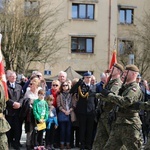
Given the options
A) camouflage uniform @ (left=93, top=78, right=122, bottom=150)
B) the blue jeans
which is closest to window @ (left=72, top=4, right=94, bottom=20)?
the blue jeans

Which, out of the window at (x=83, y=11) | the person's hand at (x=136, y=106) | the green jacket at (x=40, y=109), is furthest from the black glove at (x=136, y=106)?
the window at (x=83, y=11)

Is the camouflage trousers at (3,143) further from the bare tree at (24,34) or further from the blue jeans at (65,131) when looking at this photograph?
the bare tree at (24,34)

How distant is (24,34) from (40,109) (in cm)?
1696

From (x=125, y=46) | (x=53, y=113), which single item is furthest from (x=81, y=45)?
(x=53, y=113)

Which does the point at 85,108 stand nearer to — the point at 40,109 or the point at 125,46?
the point at 40,109

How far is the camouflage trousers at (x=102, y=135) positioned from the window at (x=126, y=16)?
26864 mm

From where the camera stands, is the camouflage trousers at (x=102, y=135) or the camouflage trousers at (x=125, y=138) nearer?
the camouflage trousers at (x=125, y=138)

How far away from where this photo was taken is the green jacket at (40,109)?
10.1 metres

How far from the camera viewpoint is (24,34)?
26609mm

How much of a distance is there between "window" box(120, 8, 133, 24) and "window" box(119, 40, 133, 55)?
197cm

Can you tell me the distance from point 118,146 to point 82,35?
2583 centimetres

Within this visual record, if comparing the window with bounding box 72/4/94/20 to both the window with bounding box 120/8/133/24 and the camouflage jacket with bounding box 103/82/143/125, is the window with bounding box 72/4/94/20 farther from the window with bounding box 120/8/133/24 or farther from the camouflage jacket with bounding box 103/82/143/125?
the camouflage jacket with bounding box 103/82/143/125

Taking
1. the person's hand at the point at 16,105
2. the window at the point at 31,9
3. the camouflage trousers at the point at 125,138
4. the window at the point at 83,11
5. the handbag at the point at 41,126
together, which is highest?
the window at the point at 83,11

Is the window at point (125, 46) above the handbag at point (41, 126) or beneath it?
above
